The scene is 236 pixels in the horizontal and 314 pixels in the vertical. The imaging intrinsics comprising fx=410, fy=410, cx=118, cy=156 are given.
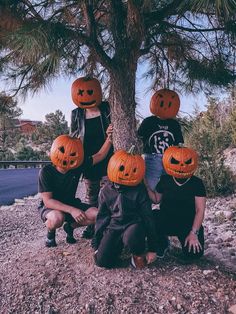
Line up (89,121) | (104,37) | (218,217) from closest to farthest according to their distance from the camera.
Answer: (89,121) < (104,37) < (218,217)

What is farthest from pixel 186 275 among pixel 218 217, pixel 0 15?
pixel 218 217

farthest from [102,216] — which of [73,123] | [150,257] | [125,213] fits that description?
[73,123]

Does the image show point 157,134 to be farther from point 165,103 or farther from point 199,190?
point 199,190

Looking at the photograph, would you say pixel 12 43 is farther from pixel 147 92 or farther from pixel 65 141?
pixel 147 92

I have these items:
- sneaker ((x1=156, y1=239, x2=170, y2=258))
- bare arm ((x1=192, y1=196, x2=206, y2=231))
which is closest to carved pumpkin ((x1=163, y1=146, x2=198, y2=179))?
bare arm ((x1=192, y1=196, x2=206, y2=231))

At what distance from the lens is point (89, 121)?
3.88 m

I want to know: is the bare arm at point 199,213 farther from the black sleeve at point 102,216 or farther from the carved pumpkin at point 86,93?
the carved pumpkin at point 86,93

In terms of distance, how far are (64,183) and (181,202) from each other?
3.49 ft

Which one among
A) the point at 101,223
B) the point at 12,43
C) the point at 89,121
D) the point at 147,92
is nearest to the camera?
the point at 12,43

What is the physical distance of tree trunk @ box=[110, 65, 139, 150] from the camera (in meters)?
3.56

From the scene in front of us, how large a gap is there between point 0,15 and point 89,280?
6.90 feet

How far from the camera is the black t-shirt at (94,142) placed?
3.85 m

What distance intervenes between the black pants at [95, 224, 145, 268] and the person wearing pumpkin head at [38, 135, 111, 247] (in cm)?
42

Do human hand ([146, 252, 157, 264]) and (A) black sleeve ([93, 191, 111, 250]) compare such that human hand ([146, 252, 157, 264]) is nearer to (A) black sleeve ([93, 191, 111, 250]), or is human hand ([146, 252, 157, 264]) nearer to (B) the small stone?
(A) black sleeve ([93, 191, 111, 250])
